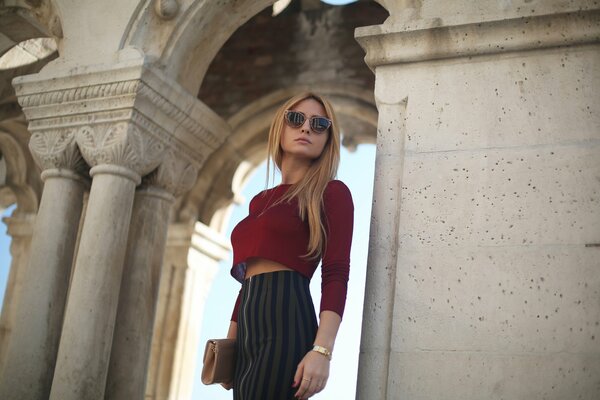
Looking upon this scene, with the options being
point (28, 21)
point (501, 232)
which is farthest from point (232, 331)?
point (28, 21)

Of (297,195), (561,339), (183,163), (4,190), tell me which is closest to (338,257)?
(297,195)

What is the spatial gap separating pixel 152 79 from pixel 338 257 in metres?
1.62

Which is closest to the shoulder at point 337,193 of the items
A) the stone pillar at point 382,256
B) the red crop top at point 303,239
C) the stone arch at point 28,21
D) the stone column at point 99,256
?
the red crop top at point 303,239

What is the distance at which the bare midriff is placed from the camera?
2.38 metres

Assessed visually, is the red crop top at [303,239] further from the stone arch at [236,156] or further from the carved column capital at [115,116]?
the stone arch at [236,156]

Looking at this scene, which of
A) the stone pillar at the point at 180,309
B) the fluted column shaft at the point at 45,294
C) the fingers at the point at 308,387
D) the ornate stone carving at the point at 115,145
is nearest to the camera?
the fingers at the point at 308,387

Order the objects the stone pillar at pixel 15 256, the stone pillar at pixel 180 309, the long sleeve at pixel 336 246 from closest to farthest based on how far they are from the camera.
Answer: the long sleeve at pixel 336 246
the stone pillar at pixel 180 309
the stone pillar at pixel 15 256

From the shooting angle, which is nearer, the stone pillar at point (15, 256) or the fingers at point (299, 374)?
the fingers at point (299, 374)

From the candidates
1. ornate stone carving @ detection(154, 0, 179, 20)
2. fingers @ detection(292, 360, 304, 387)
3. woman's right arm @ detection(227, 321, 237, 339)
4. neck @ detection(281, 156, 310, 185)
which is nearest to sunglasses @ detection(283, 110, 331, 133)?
neck @ detection(281, 156, 310, 185)

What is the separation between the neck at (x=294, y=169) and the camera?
263 cm

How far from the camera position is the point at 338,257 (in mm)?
2295

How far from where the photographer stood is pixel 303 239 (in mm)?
2408

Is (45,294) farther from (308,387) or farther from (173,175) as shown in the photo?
(308,387)

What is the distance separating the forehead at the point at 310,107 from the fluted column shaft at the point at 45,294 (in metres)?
1.49
